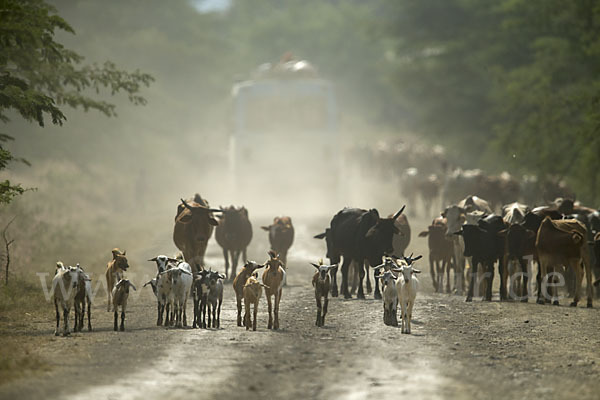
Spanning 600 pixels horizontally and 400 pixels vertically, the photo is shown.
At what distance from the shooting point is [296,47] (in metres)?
96.7

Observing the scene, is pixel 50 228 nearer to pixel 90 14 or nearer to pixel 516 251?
pixel 516 251

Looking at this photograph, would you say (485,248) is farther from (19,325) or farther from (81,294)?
(19,325)

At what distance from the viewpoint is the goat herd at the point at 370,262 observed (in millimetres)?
14039

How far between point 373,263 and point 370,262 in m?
0.09

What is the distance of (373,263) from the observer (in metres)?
17.5

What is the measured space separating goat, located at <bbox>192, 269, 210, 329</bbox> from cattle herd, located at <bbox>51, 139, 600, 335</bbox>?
0.07 ft

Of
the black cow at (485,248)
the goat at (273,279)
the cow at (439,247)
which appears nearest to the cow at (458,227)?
the cow at (439,247)

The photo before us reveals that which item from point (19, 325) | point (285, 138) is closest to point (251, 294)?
point (19, 325)

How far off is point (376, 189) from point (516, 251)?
30118 mm

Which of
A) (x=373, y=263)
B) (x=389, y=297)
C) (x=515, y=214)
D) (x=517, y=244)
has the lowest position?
(x=389, y=297)

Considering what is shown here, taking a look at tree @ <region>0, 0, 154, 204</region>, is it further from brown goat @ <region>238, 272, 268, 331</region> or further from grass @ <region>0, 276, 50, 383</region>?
brown goat @ <region>238, 272, 268, 331</region>

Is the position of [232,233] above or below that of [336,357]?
above

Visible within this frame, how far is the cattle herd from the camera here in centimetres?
1406

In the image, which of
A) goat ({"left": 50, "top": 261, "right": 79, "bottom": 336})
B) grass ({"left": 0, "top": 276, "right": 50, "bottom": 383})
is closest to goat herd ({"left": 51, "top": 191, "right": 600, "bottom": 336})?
goat ({"left": 50, "top": 261, "right": 79, "bottom": 336})
